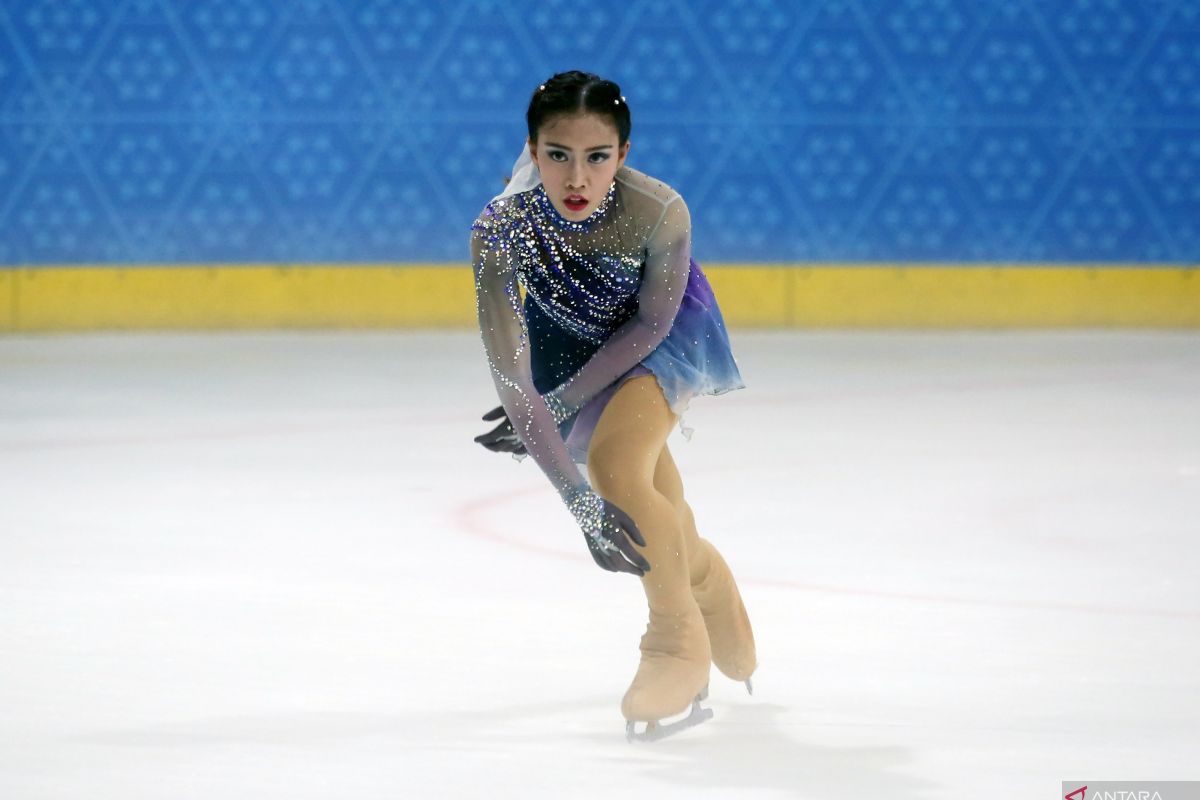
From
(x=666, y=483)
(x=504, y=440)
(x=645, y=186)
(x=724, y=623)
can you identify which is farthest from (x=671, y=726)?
(x=645, y=186)

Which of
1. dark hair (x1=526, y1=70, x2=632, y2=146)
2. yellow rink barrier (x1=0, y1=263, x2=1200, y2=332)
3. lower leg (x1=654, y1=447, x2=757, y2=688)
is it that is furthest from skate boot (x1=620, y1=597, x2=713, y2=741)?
yellow rink barrier (x1=0, y1=263, x2=1200, y2=332)

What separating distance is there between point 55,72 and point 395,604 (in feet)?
19.3

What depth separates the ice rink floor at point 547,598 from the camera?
269cm

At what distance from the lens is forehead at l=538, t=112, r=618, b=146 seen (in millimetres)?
2721

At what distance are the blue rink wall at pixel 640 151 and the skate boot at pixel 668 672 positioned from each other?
6.24 m

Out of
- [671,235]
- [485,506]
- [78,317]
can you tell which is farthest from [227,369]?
[671,235]

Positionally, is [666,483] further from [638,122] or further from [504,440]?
[638,122]

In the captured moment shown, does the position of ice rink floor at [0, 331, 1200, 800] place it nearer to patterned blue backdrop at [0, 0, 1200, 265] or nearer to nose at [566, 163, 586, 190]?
nose at [566, 163, 586, 190]

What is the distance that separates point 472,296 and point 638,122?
1072mm

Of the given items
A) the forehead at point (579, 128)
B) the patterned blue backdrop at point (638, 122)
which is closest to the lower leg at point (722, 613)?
the forehead at point (579, 128)

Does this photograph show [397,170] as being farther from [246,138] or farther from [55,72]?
[55,72]

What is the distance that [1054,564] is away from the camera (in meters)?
4.12

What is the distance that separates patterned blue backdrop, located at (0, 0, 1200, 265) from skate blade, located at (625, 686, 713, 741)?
6.27 meters

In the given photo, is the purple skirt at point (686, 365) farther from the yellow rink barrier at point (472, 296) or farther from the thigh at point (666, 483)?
the yellow rink barrier at point (472, 296)
